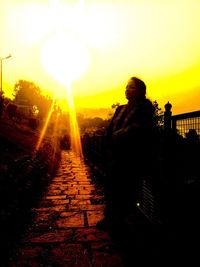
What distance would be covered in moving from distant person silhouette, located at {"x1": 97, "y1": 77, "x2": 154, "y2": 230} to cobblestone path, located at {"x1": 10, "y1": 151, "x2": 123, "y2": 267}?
521 millimetres

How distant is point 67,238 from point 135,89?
2.33 meters

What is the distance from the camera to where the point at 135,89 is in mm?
4363

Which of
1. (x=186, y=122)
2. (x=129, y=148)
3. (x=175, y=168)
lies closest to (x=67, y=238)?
(x=129, y=148)

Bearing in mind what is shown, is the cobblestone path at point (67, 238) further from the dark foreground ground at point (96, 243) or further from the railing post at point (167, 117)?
the railing post at point (167, 117)

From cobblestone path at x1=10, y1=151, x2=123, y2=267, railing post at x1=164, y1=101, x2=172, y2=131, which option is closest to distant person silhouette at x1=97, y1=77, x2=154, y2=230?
railing post at x1=164, y1=101, x2=172, y2=131

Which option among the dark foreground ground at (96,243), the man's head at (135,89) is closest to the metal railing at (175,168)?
the dark foreground ground at (96,243)

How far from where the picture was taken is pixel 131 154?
4207 mm

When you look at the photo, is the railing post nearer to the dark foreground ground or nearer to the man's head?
the man's head

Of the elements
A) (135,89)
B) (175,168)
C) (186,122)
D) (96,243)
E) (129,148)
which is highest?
(135,89)

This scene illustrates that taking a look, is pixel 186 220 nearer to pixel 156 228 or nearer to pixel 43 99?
pixel 156 228

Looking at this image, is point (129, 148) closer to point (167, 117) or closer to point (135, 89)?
point (167, 117)

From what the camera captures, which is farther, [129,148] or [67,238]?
[67,238]

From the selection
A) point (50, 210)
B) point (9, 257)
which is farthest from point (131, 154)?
point (50, 210)

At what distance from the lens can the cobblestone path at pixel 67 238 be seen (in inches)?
154
